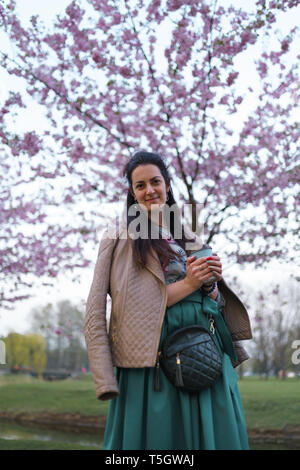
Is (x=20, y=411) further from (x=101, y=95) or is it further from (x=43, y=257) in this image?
(x=101, y=95)

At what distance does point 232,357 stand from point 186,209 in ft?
13.4

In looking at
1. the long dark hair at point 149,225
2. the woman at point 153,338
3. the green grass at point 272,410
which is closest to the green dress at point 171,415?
the woman at point 153,338

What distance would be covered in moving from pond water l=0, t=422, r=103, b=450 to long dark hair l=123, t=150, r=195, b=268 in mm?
7388

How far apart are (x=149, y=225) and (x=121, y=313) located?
0.47 meters

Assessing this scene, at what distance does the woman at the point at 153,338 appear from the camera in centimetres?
161

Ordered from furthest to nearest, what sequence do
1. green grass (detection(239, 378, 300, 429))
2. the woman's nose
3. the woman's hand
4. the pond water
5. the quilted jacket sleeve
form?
green grass (detection(239, 378, 300, 429)), the pond water, the woman's nose, the woman's hand, the quilted jacket sleeve

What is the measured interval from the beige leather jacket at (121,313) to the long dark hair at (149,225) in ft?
0.12

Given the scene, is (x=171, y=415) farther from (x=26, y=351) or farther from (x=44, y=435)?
(x=26, y=351)

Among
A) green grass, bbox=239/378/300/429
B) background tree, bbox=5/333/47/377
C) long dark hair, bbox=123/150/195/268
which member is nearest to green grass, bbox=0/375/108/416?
green grass, bbox=239/378/300/429

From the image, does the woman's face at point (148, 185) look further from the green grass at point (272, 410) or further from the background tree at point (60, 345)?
the background tree at point (60, 345)

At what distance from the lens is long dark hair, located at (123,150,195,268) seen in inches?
71.6

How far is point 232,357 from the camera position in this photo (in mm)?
1921

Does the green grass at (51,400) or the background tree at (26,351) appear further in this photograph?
the background tree at (26,351)

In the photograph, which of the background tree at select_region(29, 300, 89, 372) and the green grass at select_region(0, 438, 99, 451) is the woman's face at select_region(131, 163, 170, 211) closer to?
the green grass at select_region(0, 438, 99, 451)
